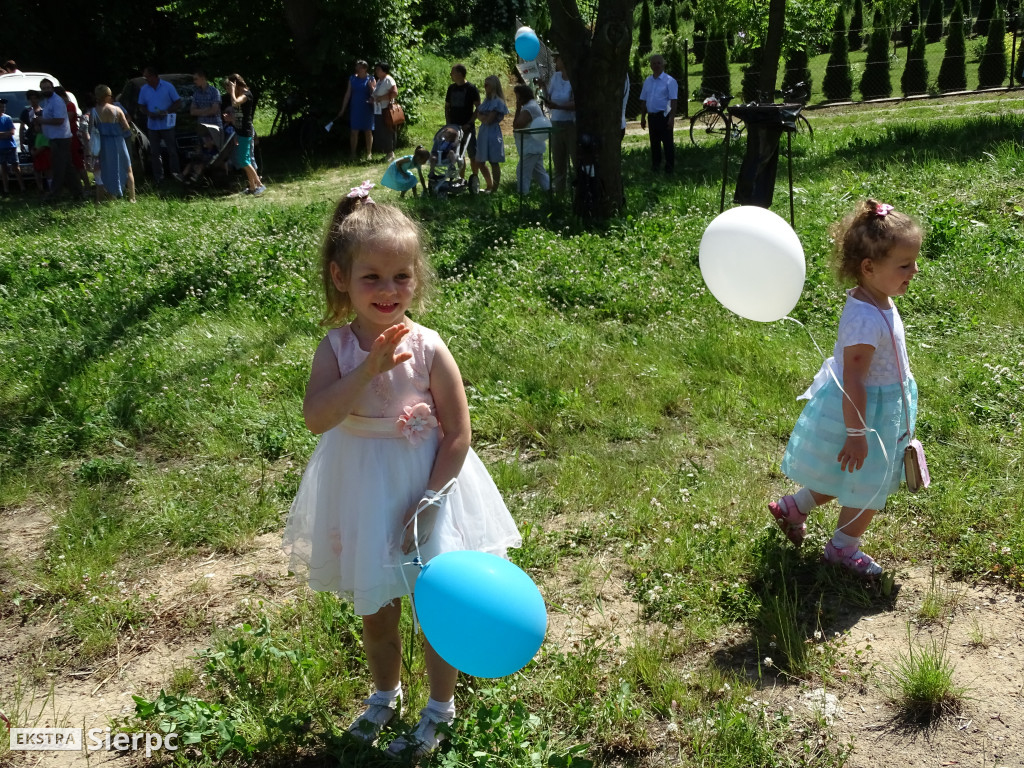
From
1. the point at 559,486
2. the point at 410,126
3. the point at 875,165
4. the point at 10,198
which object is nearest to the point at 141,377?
the point at 559,486

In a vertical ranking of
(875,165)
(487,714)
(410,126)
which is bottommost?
(487,714)

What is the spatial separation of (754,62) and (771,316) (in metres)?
26.3

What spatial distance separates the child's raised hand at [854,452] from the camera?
11.6ft

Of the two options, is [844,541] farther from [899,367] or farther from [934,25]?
[934,25]

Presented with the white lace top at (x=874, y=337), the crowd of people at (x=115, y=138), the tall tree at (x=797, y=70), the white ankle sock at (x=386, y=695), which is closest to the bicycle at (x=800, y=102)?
the tall tree at (x=797, y=70)

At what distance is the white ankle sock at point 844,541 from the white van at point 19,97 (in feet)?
53.8

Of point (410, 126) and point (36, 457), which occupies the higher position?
point (410, 126)

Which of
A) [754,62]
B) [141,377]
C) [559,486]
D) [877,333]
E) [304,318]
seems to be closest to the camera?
[877,333]

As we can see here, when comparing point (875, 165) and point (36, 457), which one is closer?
point (36, 457)

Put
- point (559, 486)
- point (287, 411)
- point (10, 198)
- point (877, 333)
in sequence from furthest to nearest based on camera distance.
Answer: point (10, 198) < point (287, 411) < point (559, 486) < point (877, 333)

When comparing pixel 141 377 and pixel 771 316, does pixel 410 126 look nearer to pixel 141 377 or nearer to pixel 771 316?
pixel 141 377

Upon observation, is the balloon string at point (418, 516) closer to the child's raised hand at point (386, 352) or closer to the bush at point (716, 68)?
the child's raised hand at point (386, 352)

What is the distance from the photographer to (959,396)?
524 centimetres

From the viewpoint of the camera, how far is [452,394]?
2.77 meters
